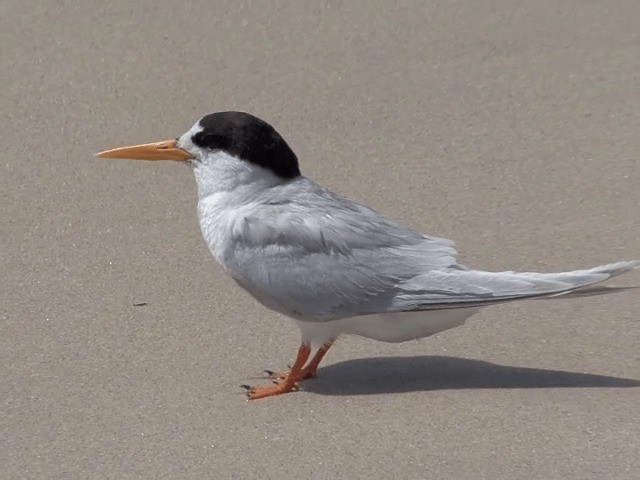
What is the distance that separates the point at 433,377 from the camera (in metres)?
4.76

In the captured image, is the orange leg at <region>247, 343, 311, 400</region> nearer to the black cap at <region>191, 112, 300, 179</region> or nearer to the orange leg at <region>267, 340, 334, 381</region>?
the orange leg at <region>267, 340, 334, 381</region>

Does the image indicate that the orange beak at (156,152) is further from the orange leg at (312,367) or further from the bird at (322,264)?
the orange leg at (312,367)

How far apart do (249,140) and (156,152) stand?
502 millimetres

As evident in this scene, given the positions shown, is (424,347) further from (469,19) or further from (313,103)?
(469,19)

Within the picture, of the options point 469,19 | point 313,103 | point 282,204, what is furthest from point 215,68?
point 282,204

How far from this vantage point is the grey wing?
4.67 metres

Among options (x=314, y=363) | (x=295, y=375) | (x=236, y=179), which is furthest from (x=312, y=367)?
(x=236, y=179)

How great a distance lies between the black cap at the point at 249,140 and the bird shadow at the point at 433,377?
2.53ft

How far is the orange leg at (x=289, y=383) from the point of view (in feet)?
15.4

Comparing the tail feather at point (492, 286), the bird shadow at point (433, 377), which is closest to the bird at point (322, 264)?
the tail feather at point (492, 286)

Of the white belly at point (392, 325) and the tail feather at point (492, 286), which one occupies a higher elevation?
the tail feather at point (492, 286)

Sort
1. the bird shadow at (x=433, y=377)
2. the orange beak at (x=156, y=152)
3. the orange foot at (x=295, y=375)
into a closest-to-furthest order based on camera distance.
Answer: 1. the bird shadow at (x=433, y=377)
2. the orange foot at (x=295, y=375)
3. the orange beak at (x=156, y=152)

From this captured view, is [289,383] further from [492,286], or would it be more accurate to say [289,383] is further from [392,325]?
[492,286]

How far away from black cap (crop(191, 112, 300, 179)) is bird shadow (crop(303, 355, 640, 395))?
30.4 inches
